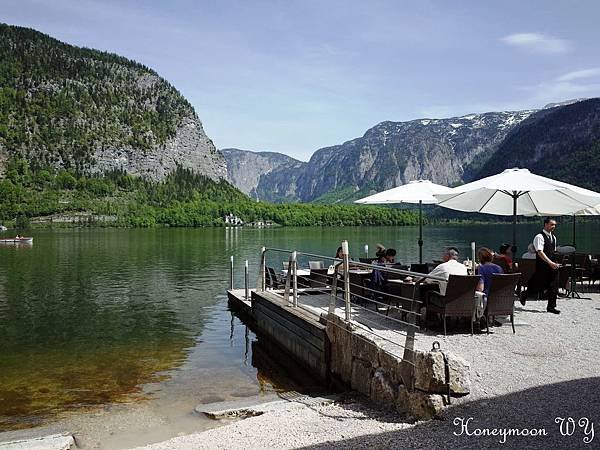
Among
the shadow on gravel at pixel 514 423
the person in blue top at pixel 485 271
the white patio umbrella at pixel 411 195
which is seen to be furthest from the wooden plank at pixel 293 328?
the shadow on gravel at pixel 514 423

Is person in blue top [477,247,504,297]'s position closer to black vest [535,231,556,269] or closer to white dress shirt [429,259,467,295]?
white dress shirt [429,259,467,295]

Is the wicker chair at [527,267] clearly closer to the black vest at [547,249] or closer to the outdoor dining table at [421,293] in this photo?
the black vest at [547,249]

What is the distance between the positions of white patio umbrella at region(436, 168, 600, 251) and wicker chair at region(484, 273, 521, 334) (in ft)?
11.4

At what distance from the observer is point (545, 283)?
13430 mm

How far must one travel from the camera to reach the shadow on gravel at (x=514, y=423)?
628cm

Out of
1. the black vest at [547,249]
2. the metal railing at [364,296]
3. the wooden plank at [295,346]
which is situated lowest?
the wooden plank at [295,346]

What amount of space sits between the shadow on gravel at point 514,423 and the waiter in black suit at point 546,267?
18.1ft

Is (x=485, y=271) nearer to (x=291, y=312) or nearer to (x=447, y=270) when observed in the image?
(x=447, y=270)

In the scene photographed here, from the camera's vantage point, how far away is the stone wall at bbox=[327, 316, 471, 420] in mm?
7402

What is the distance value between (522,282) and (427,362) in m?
7.89

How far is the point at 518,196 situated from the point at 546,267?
8.98 ft

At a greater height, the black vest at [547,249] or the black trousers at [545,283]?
the black vest at [547,249]

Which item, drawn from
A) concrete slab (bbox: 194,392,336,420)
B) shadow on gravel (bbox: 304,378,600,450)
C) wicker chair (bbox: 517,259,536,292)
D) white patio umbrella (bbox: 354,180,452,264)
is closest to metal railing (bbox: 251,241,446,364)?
shadow on gravel (bbox: 304,378,600,450)

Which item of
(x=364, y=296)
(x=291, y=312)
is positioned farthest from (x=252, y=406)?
(x=364, y=296)
